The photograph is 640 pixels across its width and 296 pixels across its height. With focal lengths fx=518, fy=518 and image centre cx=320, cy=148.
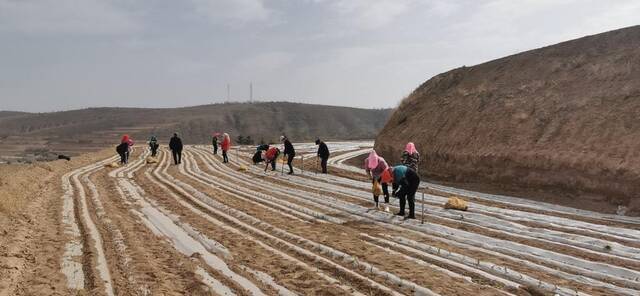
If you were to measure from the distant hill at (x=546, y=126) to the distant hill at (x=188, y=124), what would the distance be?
68413mm

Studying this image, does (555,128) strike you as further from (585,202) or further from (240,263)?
(240,263)

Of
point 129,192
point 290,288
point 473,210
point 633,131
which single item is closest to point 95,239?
point 290,288

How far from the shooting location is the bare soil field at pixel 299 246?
690cm

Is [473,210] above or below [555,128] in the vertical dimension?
below

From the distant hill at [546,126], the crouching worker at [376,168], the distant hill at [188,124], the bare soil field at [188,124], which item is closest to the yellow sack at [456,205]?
the crouching worker at [376,168]

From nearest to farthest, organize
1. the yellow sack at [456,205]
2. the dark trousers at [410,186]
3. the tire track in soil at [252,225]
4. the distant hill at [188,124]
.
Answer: the tire track in soil at [252,225] → the dark trousers at [410,186] → the yellow sack at [456,205] → the distant hill at [188,124]

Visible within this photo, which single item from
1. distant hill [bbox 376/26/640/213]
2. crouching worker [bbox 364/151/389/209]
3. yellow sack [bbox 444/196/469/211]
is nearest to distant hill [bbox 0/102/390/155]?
distant hill [bbox 376/26/640/213]

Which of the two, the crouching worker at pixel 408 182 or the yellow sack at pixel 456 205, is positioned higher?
the crouching worker at pixel 408 182

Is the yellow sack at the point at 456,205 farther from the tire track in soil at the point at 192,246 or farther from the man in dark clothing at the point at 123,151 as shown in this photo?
the man in dark clothing at the point at 123,151

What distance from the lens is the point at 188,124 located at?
115062mm

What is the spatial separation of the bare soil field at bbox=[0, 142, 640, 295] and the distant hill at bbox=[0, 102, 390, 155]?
76.4 meters

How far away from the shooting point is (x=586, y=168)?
16328mm

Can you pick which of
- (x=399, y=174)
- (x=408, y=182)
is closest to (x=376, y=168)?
(x=399, y=174)

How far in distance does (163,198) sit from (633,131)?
48.4 ft
